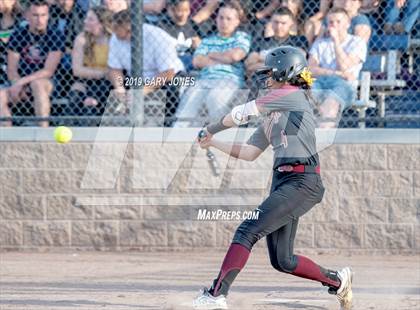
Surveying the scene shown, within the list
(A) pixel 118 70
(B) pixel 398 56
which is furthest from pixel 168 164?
(B) pixel 398 56

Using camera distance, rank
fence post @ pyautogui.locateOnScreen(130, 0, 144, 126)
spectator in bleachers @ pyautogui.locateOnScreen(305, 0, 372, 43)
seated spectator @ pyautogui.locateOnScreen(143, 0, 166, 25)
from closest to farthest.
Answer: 1. spectator in bleachers @ pyautogui.locateOnScreen(305, 0, 372, 43)
2. fence post @ pyautogui.locateOnScreen(130, 0, 144, 126)
3. seated spectator @ pyautogui.locateOnScreen(143, 0, 166, 25)

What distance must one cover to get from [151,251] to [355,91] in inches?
109

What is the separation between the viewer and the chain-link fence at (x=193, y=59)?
10039 millimetres

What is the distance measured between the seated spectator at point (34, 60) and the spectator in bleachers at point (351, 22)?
2.74 metres

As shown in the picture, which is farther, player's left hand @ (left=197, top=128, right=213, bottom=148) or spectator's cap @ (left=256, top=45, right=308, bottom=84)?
player's left hand @ (left=197, top=128, right=213, bottom=148)

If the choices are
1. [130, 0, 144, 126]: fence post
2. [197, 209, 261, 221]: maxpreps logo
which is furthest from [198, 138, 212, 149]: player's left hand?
[130, 0, 144, 126]: fence post

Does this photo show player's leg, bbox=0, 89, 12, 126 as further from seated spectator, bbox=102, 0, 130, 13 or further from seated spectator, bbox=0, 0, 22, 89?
seated spectator, bbox=102, 0, 130, 13

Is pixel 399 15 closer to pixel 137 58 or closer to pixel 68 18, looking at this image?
pixel 137 58

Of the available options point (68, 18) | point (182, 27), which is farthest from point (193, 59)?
point (68, 18)

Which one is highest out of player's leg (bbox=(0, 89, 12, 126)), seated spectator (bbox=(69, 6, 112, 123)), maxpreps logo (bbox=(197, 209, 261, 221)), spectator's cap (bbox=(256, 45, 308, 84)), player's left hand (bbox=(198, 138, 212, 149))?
seated spectator (bbox=(69, 6, 112, 123))

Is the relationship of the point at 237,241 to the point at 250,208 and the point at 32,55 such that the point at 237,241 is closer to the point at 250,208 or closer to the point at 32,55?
the point at 250,208

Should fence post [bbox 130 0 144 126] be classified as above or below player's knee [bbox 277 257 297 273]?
above

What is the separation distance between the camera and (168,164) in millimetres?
10141

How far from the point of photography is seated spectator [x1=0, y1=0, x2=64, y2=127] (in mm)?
10344
